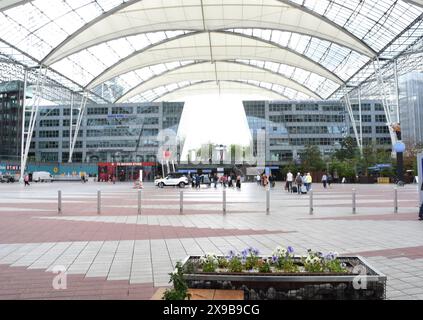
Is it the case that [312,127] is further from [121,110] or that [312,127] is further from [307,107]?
[121,110]

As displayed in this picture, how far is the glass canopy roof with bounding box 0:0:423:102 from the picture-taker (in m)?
41.0

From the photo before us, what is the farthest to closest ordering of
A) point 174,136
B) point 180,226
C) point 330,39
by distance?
point 174,136, point 330,39, point 180,226

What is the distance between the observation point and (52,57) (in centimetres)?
5175

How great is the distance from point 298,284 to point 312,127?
9373 cm

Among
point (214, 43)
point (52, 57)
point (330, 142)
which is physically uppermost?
point (214, 43)

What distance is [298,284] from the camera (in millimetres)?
4070

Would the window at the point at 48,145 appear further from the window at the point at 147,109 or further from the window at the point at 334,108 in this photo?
the window at the point at 334,108

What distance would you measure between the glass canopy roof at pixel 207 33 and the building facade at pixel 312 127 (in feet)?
81.9

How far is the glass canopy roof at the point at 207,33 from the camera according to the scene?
1612 inches

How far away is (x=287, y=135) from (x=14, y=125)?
6698 centimetres

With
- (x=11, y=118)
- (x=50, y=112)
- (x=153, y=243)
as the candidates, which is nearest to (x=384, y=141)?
(x=50, y=112)

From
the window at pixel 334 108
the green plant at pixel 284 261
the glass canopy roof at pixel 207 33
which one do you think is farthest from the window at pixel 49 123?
the green plant at pixel 284 261

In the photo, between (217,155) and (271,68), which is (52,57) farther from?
(217,155)

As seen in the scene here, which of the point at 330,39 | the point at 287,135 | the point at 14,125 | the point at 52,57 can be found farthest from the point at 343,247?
the point at 14,125
